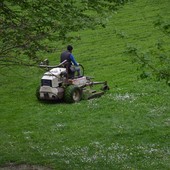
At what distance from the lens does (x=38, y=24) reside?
1445 cm

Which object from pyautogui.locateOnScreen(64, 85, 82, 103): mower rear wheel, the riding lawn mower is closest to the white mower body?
the riding lawn mower

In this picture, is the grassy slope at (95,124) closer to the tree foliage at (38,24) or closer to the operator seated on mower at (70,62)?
the tree foliage at (38,24)

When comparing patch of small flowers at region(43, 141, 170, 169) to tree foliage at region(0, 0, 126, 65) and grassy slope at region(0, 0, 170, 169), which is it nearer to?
grassy slope at region(0, 0, 170, 169)

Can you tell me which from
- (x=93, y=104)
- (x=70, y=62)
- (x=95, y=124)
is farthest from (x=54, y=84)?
(x=95, y=124)

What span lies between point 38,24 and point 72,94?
863 cm

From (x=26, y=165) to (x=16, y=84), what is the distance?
12318 millimetres

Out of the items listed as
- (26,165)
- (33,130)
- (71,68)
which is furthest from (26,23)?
(71,68)

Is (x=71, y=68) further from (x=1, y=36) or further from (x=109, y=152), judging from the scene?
(x=1, y=36)

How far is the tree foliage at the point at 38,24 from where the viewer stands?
14.1 m

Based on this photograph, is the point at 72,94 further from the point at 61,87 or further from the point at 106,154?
the point at 106,154

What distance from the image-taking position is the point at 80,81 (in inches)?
924

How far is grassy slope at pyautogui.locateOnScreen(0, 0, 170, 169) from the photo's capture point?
16.4 metres

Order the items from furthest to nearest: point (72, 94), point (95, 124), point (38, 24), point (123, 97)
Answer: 1. point (123, 97)
2. point (72, 94)
3. point (95, 124)
4. point (38, 24)

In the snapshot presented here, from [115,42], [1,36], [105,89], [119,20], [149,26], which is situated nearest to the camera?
[1,36]
